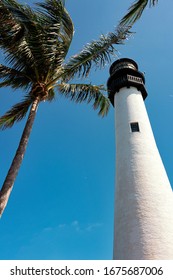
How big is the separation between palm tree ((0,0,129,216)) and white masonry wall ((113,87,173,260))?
4.29 metres

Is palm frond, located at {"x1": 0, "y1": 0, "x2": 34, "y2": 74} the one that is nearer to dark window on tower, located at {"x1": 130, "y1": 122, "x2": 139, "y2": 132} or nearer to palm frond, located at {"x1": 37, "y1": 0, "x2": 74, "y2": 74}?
palm frond, located at {"x1": 37, "y1": 0, "x2": 74, "y2": 74}

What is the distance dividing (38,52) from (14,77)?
144 centimetres

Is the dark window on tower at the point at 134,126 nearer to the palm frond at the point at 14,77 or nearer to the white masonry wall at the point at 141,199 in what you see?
the white masonry wall at the point at 141,199

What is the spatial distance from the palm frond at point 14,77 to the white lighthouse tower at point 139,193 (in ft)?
18.7

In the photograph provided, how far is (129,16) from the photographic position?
613cm

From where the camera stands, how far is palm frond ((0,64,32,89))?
8852 millimetres

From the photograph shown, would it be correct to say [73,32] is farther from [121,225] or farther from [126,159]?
[121,225]

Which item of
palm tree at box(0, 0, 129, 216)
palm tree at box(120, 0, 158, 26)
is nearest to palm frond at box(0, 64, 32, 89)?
palm tree at box(0, 0, 129, 216)

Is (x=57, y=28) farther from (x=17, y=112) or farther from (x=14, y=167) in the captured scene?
(x=14, y=167)

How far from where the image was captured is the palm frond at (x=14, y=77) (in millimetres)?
8852

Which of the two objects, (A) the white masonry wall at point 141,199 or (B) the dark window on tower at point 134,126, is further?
(B) the dark window on tower at point 134,126

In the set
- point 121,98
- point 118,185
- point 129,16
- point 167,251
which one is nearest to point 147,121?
point 121,98

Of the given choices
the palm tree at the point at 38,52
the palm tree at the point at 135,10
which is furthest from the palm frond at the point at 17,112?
the palm tree at the point at 135,10
